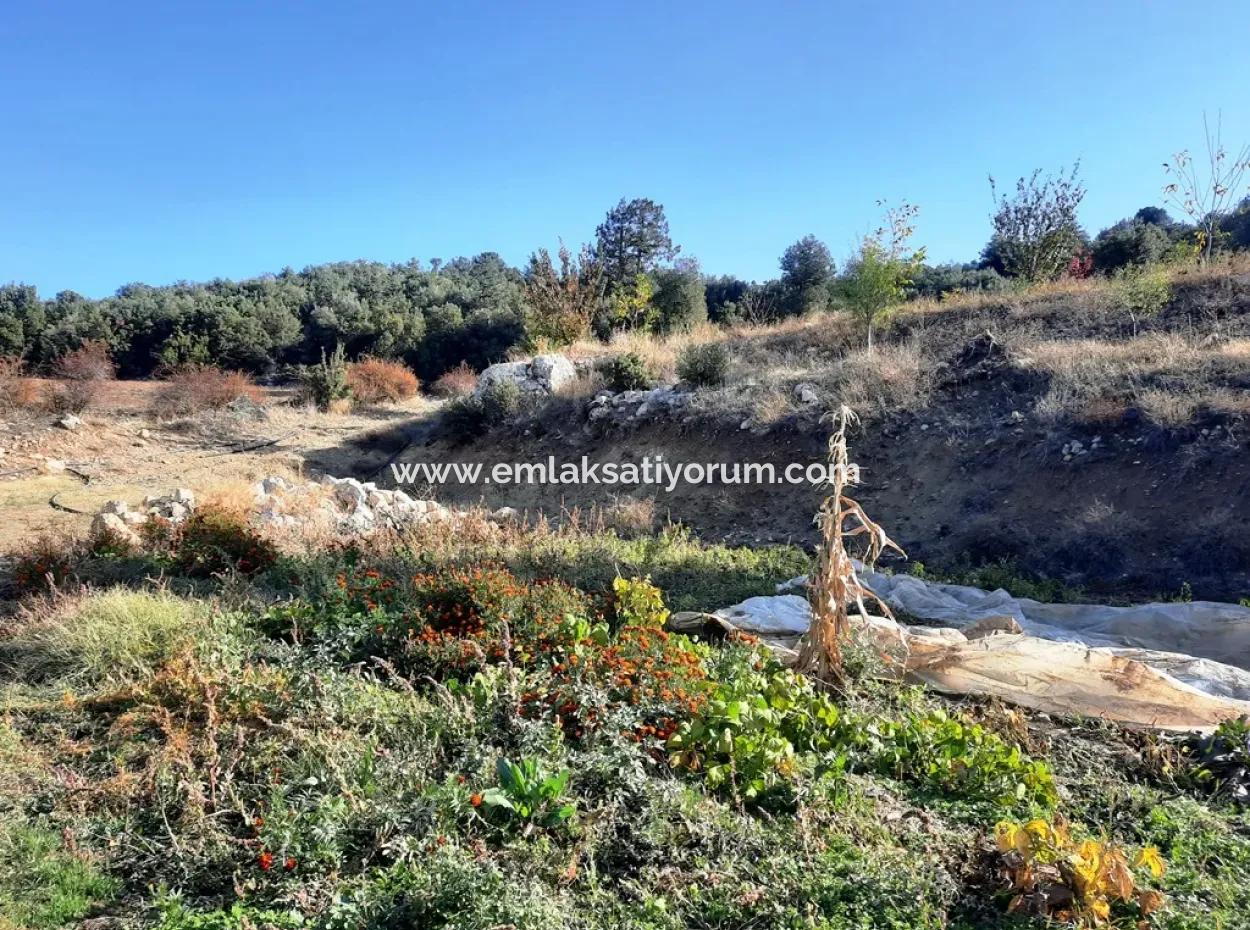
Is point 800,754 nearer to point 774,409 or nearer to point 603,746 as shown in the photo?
point 603,746

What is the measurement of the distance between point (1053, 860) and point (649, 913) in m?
1.21

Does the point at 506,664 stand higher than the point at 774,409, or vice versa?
the point at 774,409

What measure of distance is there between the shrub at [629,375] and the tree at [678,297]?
29.9 ft

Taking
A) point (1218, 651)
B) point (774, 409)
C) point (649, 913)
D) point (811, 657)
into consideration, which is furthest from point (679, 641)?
point (774, 409)

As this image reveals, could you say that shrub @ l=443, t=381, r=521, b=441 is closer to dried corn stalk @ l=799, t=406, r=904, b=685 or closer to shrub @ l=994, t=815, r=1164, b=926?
dried corn stalk @ l=799, t=406, r=904, b=685

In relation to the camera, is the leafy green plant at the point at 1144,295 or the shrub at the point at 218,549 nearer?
the shrub at the point at 218,549

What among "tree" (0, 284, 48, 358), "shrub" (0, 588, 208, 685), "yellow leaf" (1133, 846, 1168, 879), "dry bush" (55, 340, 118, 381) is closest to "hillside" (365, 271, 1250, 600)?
"yellow leaf" (1133, 846, 1168, 879)

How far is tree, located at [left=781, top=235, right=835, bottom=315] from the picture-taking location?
24.0 meters

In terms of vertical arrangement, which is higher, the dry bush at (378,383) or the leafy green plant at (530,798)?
the dry bush at (378,383)


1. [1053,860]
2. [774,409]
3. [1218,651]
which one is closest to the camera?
[1053,860]

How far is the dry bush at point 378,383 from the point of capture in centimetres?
1756

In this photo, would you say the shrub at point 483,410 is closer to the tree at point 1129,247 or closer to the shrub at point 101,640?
the shrub at point 101,640

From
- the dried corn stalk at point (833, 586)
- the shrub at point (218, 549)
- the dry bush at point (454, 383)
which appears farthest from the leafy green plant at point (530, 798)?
the dry bush at point (454, 383)

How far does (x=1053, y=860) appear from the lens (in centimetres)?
212
